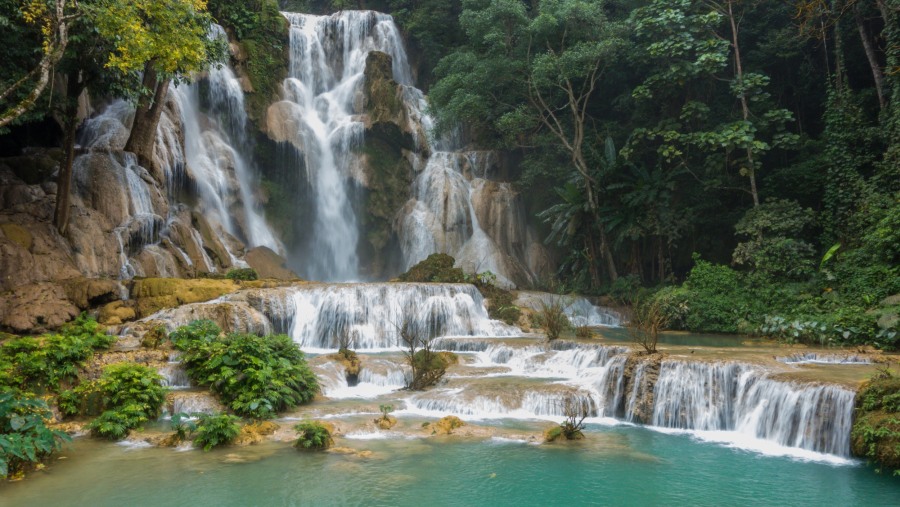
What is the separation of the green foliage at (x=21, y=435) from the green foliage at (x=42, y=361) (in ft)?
6.66

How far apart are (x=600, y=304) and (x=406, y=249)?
27.9 ft

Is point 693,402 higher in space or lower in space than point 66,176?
lower

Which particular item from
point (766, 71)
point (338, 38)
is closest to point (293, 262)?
point (338, 38)

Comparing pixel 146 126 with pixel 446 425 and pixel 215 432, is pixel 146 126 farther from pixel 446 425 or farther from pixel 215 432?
pixel 446 425

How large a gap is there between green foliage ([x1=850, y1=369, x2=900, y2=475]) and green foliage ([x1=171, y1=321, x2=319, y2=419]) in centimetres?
746

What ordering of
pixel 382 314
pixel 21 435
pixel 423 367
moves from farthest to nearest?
pixel 382 314 → pixel 423 367 → pixel 21 435

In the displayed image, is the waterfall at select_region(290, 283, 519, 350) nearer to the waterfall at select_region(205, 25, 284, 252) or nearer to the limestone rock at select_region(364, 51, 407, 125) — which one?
the waterfall at select_region(205, 25, 284, 252)

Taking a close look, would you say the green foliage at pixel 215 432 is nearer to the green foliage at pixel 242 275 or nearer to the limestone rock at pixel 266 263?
the green foliage at pixel 242 275

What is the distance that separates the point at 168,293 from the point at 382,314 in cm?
512

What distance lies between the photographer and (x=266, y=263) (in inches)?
829

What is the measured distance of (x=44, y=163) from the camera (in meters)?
16.7

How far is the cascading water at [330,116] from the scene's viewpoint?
83.0 feet

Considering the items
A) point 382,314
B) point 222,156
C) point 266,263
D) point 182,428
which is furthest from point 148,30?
point 222,156

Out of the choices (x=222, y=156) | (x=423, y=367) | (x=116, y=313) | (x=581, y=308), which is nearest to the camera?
(x=423, y=367)
